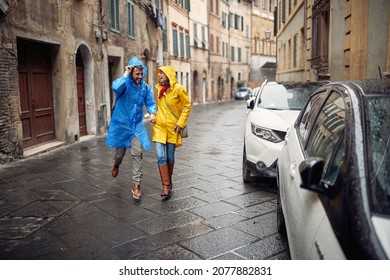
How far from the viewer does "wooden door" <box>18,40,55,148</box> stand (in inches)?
362

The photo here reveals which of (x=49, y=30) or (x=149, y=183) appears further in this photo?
(x=49, y=30)

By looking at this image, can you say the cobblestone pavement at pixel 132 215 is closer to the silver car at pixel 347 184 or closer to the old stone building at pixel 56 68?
the silver car at pixel 347 184

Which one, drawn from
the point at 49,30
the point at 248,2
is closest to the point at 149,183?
the point at 49,30

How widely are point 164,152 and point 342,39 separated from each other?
6.75 metres

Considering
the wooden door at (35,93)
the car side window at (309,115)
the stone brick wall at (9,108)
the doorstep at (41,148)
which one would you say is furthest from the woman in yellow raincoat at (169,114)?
the wooden door at (35,93)

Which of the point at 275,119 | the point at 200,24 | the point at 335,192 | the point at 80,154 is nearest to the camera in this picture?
the point at 335,192

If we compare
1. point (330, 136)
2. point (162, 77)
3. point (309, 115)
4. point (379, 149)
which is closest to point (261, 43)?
point (162, 77)

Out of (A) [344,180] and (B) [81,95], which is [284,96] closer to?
(A) [344,180]

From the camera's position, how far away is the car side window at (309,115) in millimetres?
3305

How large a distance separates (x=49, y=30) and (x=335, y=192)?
29.4ft

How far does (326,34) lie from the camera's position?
12812 mm

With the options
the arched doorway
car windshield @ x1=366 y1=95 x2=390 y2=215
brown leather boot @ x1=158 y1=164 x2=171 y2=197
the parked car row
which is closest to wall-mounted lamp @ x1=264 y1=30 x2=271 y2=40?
the arched doorway

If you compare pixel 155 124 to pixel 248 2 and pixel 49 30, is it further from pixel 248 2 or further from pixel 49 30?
pixel 248 2
